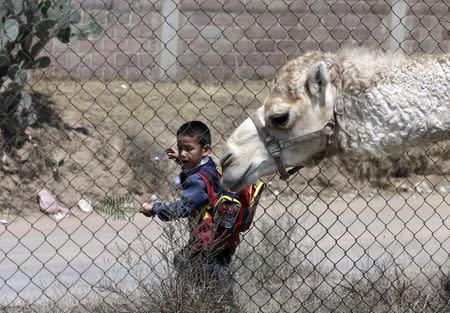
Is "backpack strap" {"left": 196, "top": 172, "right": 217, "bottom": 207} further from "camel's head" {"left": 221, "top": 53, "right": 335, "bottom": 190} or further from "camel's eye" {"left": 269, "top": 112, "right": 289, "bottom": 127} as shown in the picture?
"camel's eye" {"left": 269, "top": 112, "right": 289, "bottom": 127}

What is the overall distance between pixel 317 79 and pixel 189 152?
120 centimetres

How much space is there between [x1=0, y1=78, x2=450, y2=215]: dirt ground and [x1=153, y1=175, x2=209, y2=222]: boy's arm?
5.77m

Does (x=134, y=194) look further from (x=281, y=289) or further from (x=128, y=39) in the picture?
(x=281, y=289)

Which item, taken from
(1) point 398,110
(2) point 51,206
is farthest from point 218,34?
(1) point 398,110

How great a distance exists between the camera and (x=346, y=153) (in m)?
5.58

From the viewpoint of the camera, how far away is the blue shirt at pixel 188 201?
19.2 feet

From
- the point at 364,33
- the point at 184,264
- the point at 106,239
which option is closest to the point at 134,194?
the point at 106,239

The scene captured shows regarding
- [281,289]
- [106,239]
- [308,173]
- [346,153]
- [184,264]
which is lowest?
[308,173]

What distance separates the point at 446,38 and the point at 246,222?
8858mm

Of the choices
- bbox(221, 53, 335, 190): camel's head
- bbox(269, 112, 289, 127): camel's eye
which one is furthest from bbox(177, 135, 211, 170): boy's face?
bbox(269, 112, 289, 127): camel's eye

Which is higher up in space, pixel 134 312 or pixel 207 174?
pixel 207 174

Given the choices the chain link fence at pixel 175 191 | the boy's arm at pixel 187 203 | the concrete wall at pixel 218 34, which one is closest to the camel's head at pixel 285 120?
the boy's arm at pixel 187 203

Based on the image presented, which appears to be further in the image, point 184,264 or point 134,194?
point 134,194

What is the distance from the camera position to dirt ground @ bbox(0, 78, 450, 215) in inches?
484
